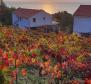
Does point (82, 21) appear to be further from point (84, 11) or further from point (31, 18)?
point (31, 18)

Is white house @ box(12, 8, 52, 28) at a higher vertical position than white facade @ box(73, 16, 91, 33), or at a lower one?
higher

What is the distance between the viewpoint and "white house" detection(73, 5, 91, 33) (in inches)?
1844

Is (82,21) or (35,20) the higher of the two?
(35,20)

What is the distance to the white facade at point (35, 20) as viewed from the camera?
52500 mm

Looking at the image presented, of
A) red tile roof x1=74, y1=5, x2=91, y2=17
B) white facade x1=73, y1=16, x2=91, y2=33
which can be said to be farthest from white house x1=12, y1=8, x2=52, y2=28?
white facade x1=73, y1=16, x2=91, y2=33

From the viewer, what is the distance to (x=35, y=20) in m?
52.8

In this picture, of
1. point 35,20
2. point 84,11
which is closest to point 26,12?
point 35,20

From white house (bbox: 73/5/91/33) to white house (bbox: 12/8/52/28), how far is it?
6.90 m

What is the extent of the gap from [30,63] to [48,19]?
46.6 metres

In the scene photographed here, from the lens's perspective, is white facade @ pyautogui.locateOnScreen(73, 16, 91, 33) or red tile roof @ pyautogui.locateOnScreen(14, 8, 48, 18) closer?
white facade @ pyautogui.locateOnScreen(73, 16, 91, 33)

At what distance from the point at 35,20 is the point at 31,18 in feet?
2.47

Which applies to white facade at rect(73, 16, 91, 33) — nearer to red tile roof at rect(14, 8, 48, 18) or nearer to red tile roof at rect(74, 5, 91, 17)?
red tile roof at rect(74, 5, 91, 17)

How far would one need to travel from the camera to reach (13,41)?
37.4 feet

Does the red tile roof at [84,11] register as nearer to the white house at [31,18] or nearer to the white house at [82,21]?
the white house at [82,21]
